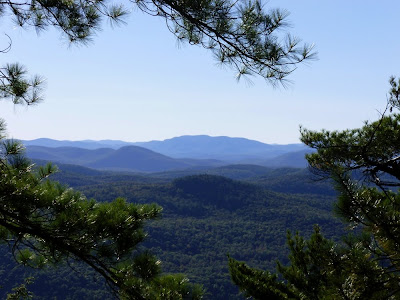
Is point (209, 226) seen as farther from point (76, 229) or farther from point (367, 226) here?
point (76, 229)

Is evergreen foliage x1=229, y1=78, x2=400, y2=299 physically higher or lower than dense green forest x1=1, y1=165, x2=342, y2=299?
higher

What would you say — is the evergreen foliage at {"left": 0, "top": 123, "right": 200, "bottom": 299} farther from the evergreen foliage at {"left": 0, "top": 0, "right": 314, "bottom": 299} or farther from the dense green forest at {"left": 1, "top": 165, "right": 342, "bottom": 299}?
the dense green forest at {"left": 1, "top": 165, "right": 342, "bottom": 299}

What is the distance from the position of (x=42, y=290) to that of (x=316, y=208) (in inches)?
2995

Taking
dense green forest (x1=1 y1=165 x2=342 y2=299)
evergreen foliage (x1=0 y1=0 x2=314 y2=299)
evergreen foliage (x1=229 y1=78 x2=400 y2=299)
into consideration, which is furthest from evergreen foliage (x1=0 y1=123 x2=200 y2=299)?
dense green forest (x1=1 y1=165 x2=342 y2=299)

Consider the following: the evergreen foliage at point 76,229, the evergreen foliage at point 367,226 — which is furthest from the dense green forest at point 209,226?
the evergreen foliage at point 76,229

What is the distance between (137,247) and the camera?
379 cm

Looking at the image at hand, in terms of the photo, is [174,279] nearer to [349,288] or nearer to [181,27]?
[349,288]

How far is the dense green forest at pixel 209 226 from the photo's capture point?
58250mm

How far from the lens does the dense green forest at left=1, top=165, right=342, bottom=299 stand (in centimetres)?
5825

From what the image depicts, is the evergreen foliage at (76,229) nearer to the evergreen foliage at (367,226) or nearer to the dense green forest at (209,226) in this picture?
the evergreen foliage at (367,226)

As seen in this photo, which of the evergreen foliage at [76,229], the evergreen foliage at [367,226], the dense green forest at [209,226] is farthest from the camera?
the dense green forest at [209,226]

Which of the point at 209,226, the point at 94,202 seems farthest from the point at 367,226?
the point at 209,226

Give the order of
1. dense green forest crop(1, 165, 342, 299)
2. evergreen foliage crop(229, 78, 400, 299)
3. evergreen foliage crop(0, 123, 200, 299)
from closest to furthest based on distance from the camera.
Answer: evergreen foliage crop(0, 123, 200, 299) < evergreen foliage crop(229, 78, 400, 299) < dense green forest crop(1, 165, 342, 299)

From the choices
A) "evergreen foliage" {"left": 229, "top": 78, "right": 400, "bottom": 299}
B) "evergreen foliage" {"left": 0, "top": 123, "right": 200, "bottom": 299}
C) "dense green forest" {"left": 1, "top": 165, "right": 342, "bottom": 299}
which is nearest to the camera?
"evergreen foliage" {"left": 0, "top": 123, "right": 200, "bottom": 299}
